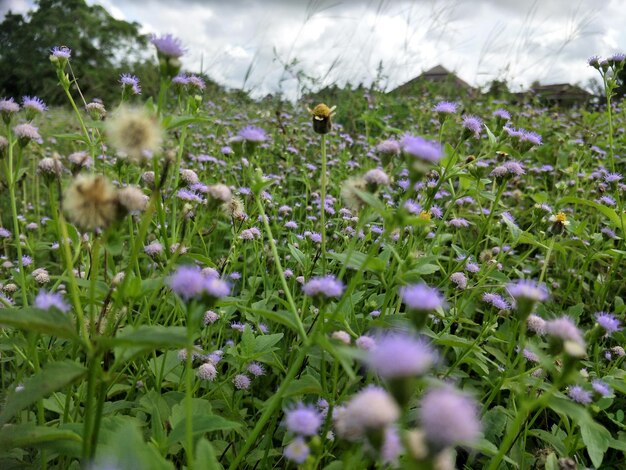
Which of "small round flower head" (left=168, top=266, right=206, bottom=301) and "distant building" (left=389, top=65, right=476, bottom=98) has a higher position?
"small round flower head" (left=168, top=266, right=206, bottom=301)

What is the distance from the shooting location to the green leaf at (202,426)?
3.59 feet

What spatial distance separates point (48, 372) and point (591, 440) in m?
1.50

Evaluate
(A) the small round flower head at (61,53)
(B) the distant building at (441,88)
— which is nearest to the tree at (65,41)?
(B) the distant building at (441,88)

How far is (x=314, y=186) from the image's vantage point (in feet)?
13.4

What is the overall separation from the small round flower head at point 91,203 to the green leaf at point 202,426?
19.2 inches

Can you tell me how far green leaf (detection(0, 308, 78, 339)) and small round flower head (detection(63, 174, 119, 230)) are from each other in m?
0.19

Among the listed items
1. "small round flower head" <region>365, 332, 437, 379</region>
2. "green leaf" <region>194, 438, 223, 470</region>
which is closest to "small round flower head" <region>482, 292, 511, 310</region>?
"small round flower head" <region>365, 332, 437, 379</region>

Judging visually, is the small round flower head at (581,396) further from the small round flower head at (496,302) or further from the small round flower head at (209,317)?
the small round flower head at (209,317)

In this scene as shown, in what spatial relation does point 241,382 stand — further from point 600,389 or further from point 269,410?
point 600,389

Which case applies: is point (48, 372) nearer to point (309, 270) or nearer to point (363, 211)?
point (363, 211)

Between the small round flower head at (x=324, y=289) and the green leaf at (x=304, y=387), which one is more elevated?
the small round flower head at (x=324, y=289)

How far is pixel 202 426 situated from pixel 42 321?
41 cm

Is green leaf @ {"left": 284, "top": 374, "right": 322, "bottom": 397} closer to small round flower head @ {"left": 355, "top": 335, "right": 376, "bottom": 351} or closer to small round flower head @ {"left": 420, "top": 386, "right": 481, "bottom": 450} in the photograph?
small round flower head @ {"left": 355, "top": 335, "right": 376, "bottom": 351}

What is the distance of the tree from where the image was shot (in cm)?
2273
